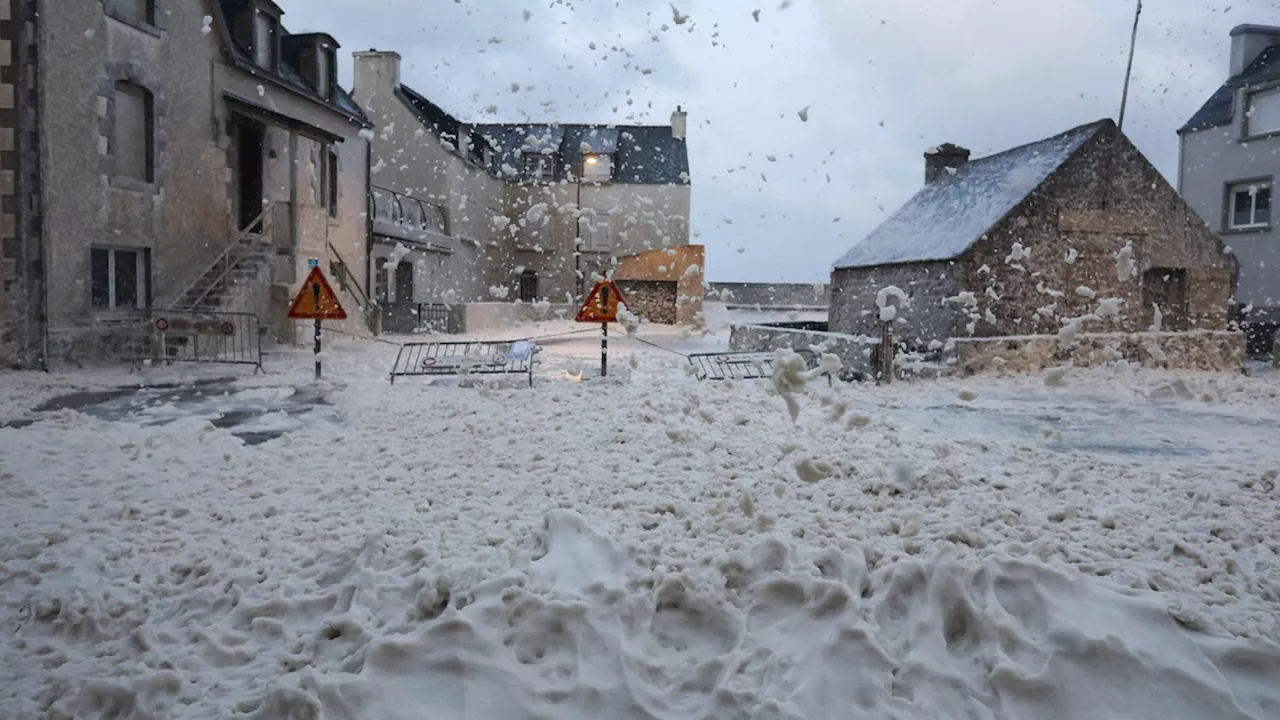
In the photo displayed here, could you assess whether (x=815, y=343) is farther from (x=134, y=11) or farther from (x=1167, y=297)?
(x=134, y=11)

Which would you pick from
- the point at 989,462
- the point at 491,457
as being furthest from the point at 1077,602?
the point at 491,457

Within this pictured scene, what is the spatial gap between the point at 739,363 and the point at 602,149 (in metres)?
24.3

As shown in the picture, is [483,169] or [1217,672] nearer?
[1217,672]

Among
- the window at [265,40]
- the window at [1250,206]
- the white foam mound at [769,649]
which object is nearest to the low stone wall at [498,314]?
the window at [265,40]

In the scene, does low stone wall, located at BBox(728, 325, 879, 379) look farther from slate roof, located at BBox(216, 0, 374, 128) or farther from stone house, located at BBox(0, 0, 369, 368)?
slate roof, located at BBox(216, 0, 374, 128)

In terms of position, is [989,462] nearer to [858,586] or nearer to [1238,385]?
[858,586]

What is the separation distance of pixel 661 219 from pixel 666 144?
12.9 ft

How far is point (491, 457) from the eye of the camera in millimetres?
6352

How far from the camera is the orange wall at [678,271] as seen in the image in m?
34.2

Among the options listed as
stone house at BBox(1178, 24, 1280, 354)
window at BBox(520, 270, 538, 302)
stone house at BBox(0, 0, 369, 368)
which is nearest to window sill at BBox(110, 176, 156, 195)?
stone house at BBox(0, 0, 369, 368)

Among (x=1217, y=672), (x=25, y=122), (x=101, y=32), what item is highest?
(x=101, y=32)

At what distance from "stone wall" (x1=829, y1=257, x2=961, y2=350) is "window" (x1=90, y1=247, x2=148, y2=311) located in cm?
1381

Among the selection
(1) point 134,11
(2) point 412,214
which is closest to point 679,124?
(2) point 412,214

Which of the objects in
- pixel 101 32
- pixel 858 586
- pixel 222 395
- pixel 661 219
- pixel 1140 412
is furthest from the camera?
pixel 661 219
